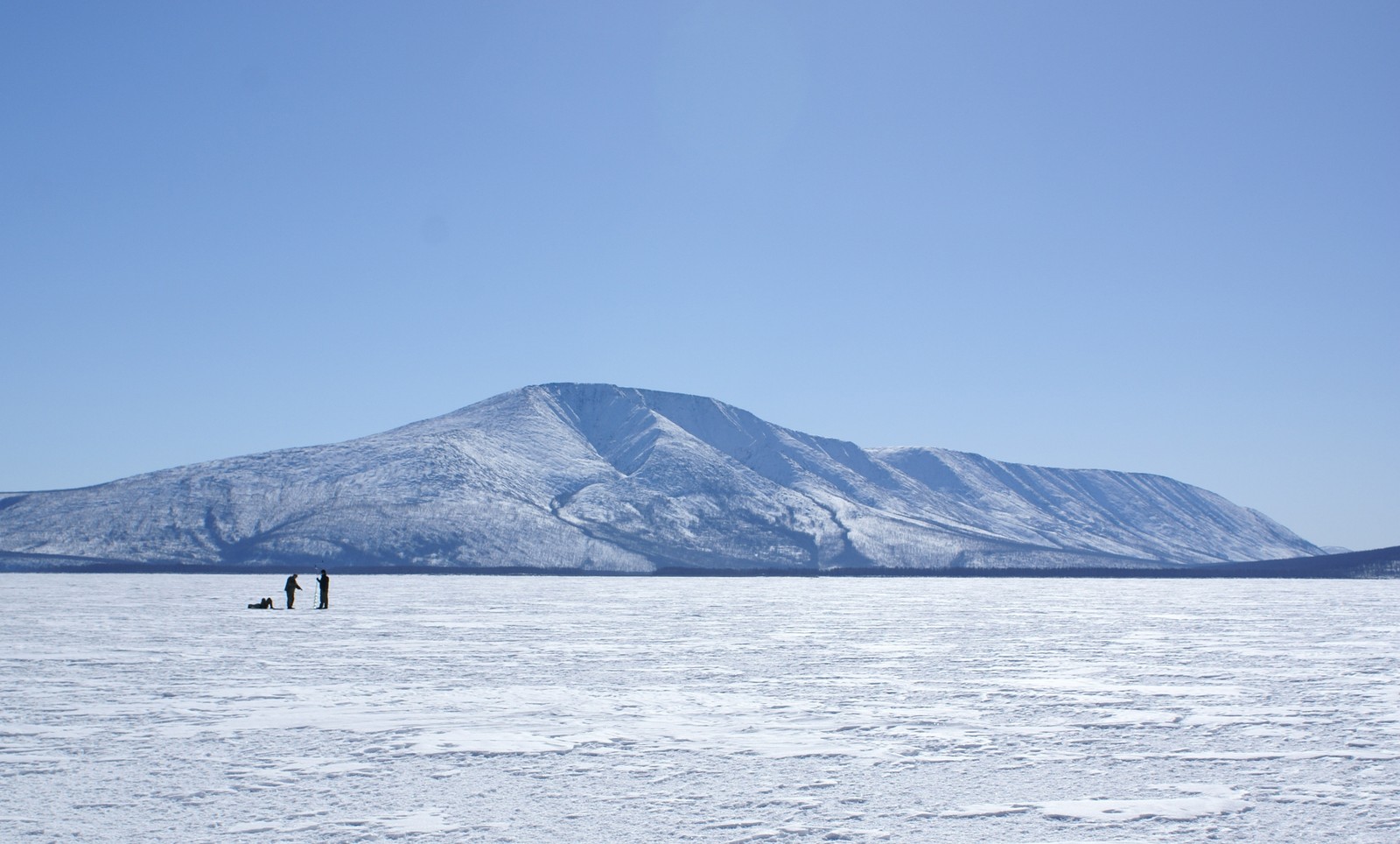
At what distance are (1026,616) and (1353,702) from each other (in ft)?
97.3

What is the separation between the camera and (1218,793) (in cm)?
1218

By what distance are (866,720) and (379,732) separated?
704 centimetres

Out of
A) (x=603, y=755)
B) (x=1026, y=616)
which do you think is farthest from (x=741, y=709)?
(x=1026, y=616)

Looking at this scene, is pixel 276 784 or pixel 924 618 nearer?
pixel 276 784

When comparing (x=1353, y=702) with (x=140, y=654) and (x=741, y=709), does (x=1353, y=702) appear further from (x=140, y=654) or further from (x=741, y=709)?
(x=140, y=654)

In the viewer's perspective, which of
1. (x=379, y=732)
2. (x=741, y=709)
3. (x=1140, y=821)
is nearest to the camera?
(x=1140, y=821)

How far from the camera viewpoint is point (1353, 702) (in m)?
19.5

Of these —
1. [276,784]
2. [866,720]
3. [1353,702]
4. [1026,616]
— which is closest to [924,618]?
[1026,616]

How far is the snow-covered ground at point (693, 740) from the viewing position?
36.0 feet

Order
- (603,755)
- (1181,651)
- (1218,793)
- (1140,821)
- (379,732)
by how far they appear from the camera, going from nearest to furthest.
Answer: (1140,821)
(1218,793)
(603,755)
(379,732)
(1181,651)

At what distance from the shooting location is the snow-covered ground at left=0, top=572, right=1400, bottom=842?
1097cm

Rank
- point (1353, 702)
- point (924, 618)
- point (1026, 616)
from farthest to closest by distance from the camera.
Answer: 1. point (1026, 616)
2. point (924, 618)
3. point (1353, 702)

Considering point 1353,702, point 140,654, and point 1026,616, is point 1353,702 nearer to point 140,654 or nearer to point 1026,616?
point 140,654

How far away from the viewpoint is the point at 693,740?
15453 mm
